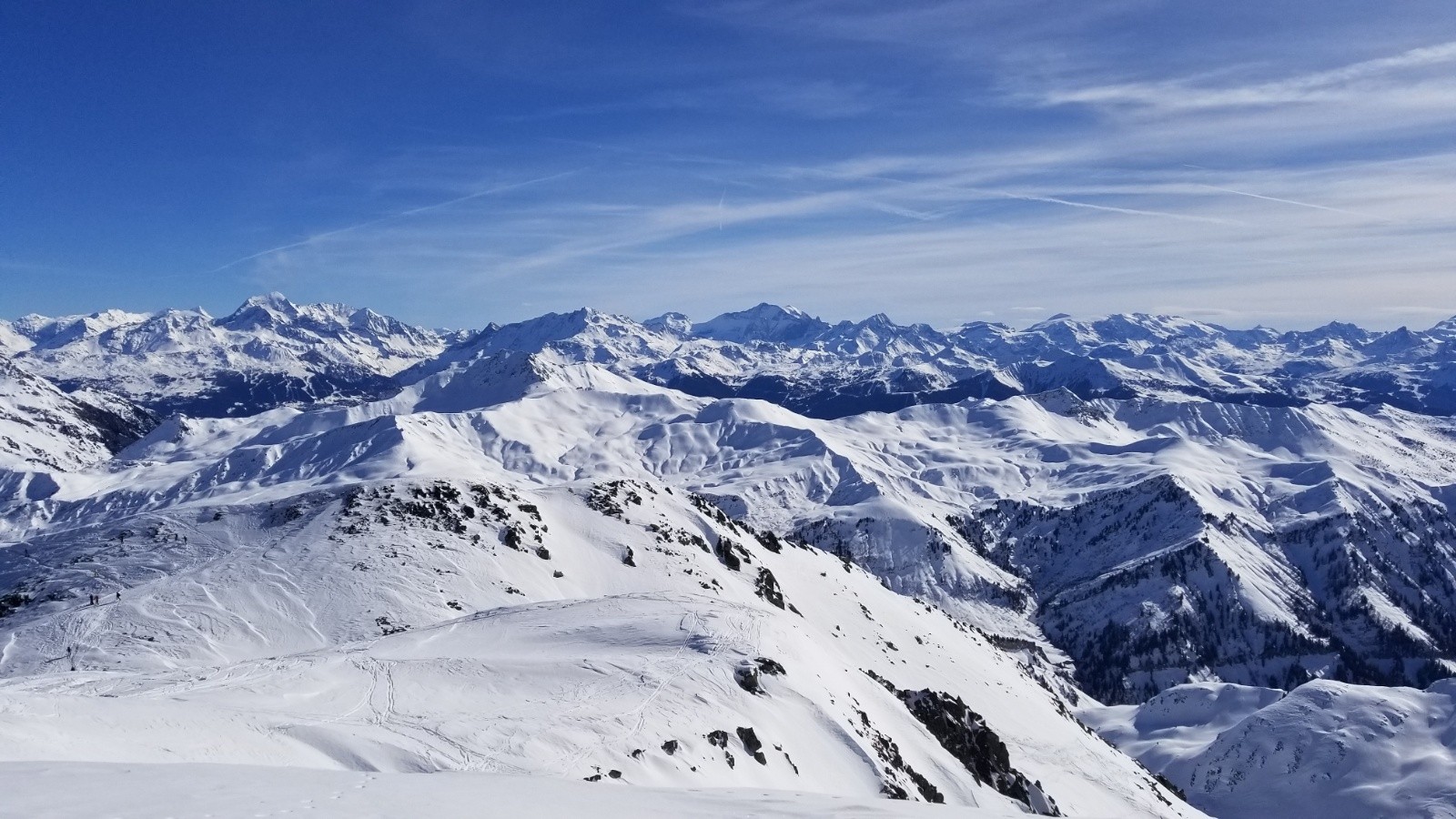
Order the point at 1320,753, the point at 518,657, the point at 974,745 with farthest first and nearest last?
the point at 1320,753 → the point at 974,745 → the point at 518,657

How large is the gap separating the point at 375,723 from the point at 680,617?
29735 millimetres

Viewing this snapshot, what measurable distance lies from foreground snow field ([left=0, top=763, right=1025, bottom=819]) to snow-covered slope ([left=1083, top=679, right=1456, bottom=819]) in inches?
5466

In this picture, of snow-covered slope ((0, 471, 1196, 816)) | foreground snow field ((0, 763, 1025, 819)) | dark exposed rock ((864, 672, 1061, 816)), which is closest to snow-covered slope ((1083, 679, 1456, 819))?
snow-covered slope ((0, 471, 1196, 816))

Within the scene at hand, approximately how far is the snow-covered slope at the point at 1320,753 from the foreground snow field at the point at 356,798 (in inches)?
5466

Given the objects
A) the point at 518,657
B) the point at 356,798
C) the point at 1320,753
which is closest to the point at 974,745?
the point at 518,657

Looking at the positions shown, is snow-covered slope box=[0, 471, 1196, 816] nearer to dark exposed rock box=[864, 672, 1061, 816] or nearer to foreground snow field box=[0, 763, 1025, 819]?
dark exposed rock box=[864, 672, 1061, 816]

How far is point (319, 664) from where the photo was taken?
1918 inches

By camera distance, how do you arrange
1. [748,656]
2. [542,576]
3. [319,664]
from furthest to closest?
[542,576] < [748,656] < [319,664]

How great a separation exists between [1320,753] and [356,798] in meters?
164

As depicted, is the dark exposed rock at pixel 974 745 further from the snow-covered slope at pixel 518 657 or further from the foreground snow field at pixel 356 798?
the foreground snow field at pixel 356 798

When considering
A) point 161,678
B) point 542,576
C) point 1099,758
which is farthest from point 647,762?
point 1099,758

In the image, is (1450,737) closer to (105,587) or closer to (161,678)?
(161,678)

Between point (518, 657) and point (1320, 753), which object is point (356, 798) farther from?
point (1320, 753)

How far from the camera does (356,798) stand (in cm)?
2200
